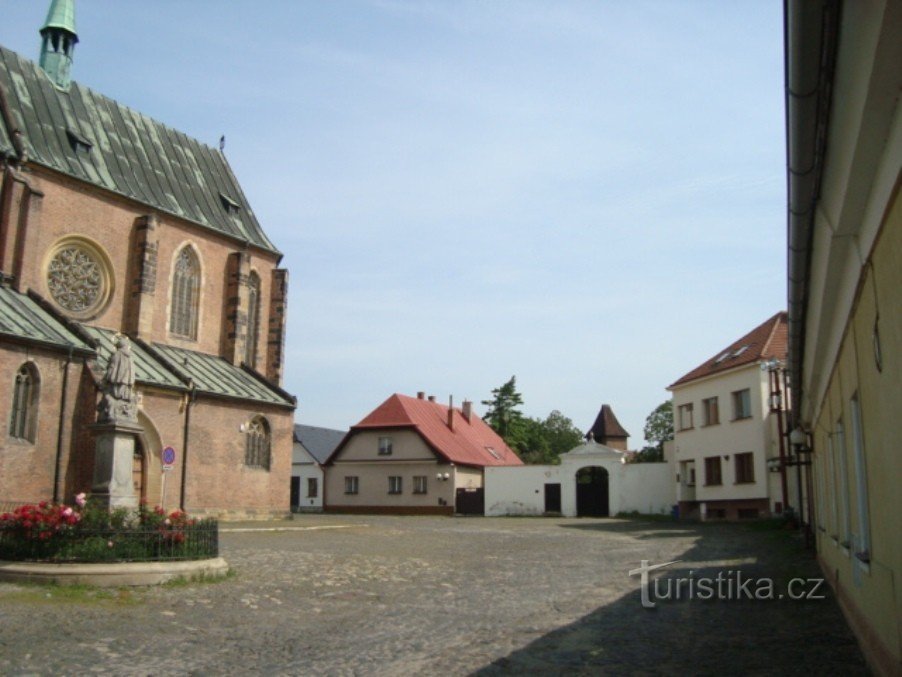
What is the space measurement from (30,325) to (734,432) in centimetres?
2880

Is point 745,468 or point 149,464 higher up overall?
point 745,468

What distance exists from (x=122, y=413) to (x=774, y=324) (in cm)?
3033

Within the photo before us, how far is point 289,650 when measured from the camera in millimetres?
7980

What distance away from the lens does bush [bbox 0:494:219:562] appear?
40.2 ft

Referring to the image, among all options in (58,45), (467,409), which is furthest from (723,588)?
(467,409)

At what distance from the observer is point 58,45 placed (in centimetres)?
3697

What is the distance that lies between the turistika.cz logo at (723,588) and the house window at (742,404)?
23.5 meters

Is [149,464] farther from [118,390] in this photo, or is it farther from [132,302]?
[118,390]

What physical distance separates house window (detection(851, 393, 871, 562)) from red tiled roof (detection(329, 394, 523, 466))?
1695 inches

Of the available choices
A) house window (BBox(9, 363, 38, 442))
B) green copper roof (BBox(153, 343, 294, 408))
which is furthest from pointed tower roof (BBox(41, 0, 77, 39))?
house window (BBox(9, 363, 38, 442))

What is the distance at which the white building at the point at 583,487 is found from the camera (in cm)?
4553

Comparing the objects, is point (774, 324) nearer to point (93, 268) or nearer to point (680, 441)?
point (680, 441)

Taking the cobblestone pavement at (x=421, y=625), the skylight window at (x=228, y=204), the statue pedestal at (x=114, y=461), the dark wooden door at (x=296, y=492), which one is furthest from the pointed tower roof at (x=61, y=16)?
the dark wooden door at (x=296, y=492)

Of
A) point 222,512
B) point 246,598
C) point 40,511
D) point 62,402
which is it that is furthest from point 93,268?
point 246,598
